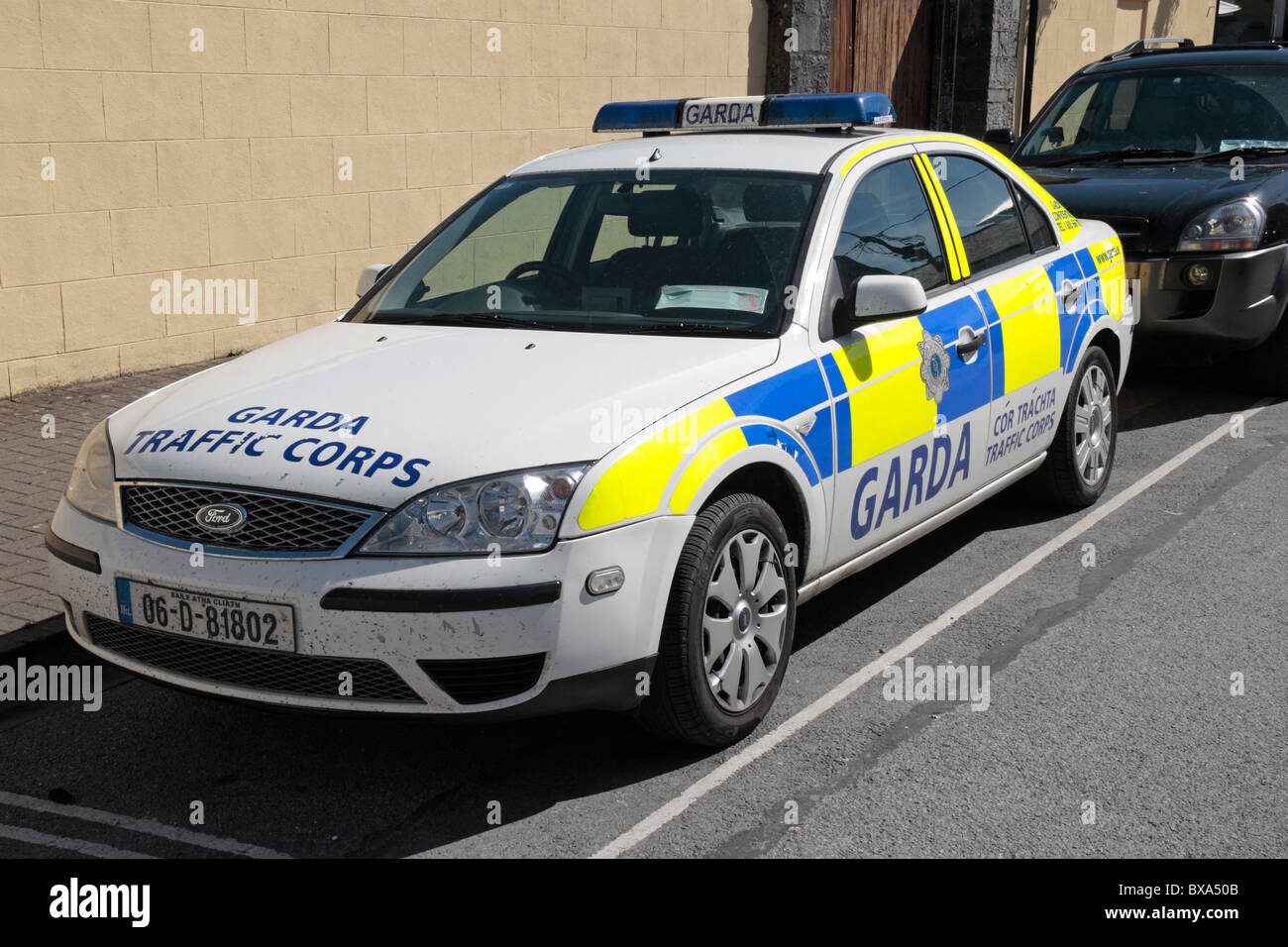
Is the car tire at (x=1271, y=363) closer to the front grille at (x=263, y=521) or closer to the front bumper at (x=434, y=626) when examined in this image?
the front bumper at (x=434, y=626)

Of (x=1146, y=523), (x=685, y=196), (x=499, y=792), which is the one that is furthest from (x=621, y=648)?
(x=1146, y=523)

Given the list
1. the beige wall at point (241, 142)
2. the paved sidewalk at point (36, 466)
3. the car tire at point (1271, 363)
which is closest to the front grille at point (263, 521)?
the paved sidewalk at point (36, 466)

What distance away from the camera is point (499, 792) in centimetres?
394

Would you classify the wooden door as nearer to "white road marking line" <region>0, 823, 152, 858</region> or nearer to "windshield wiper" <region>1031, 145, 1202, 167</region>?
"windshield wiper" <region>1031, 145, 1202, 167</region>

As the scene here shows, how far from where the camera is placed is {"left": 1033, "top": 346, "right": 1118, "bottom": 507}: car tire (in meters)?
6.16

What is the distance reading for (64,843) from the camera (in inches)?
146

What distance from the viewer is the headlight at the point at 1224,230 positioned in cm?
798

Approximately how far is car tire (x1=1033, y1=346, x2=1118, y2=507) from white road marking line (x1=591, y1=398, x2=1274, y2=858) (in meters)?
0.14

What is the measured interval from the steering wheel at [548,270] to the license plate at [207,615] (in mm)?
1686

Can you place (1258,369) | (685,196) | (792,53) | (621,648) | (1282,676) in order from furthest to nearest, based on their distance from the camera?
Result: 1. (792,53)
2. (1258,369)
3. (685,196)
4. (1282,676)
5. (621,648)

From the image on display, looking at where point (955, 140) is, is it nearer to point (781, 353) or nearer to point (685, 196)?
point (685, 196)

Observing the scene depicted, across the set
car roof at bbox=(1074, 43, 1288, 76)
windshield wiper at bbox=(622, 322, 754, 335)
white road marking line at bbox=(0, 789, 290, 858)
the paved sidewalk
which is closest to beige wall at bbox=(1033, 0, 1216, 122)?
car roof at bbox=(1074, 43, 1288, 76)

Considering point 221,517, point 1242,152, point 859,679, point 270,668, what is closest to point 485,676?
point 270,668
